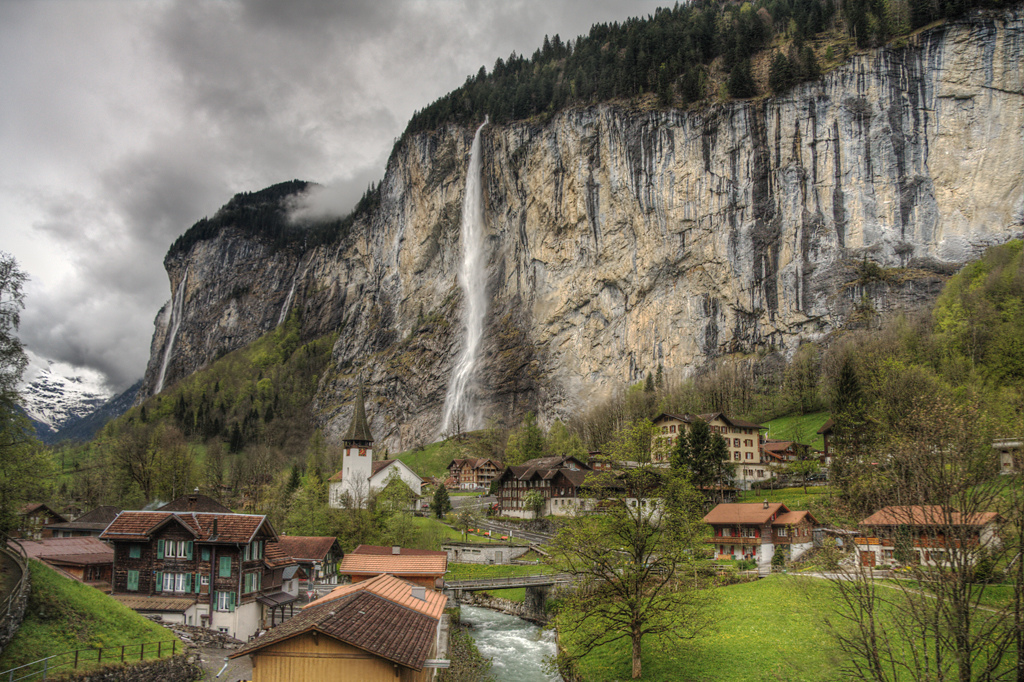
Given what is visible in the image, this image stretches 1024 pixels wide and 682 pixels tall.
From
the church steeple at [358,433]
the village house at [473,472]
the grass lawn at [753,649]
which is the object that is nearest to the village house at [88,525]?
the church steeple at [358,433]

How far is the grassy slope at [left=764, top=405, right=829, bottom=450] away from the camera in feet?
257

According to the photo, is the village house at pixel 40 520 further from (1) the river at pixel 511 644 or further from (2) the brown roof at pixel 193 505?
(1) the river at pixel 511 644

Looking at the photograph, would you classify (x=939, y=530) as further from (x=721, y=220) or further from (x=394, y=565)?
(x=721, y=220)

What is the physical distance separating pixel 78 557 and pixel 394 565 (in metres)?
24.7

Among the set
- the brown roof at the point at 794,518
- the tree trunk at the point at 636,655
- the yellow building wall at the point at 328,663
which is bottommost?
the tree trunk at the point at 636,655

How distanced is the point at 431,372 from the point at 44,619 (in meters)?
111

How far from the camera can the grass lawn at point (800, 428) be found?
78.4 m

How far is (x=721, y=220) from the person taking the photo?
106m

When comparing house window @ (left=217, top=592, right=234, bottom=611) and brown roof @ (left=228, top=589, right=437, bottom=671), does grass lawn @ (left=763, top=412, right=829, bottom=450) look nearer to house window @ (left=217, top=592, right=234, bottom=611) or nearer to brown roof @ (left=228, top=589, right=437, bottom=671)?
house window @ (left=217, top=592, right=234, bottom=611)

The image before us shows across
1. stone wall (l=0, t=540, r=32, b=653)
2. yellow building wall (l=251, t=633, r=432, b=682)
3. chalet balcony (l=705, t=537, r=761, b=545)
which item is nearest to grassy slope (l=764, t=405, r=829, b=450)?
chalet balcony (l=705, t=537, r=761, b=545)

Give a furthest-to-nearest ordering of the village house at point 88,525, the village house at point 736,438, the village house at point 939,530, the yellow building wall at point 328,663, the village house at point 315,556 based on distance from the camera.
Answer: the village house at point 736,438 < the village house at point 88,525 < the village house at point 315,556 < the yellow building wall at point 328,663 < the village house at point 939,530

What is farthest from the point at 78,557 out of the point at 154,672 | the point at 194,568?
the point at 154,672

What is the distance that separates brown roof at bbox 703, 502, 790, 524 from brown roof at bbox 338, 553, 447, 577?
68.3ft

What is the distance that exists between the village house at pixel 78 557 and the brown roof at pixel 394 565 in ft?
54.7
